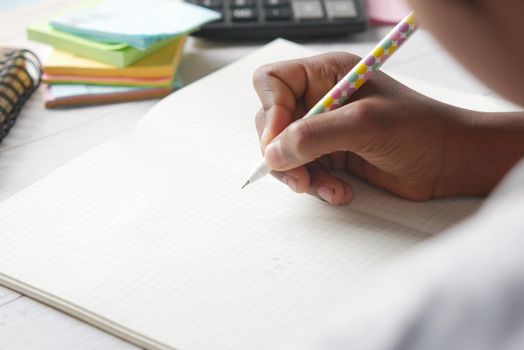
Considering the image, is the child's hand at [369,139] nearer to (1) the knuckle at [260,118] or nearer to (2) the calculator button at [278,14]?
(1) the knuckle at [260,118]

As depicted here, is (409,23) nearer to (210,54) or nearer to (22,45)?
(210,54)

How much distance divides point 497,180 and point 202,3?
1.74ft

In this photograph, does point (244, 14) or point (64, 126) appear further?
point (244, 14)

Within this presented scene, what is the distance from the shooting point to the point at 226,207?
2.37 ft

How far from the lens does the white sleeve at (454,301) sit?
294 millimetres

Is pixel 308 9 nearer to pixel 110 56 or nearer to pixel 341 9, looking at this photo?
pixel 341 9

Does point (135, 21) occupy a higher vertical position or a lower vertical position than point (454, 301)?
lower

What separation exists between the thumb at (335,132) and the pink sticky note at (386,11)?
0.48 m

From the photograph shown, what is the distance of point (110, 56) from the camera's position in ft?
3.18

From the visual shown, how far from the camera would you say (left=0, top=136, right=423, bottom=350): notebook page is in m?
0.60

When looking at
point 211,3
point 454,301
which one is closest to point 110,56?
point 211,3

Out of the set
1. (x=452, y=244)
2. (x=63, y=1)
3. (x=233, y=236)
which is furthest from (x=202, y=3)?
(x=452, y=244)

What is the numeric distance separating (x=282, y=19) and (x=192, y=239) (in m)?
0.51

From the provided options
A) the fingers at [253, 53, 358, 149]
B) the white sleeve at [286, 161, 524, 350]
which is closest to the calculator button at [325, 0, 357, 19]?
the fingers at [253, 53, 358, 149]
